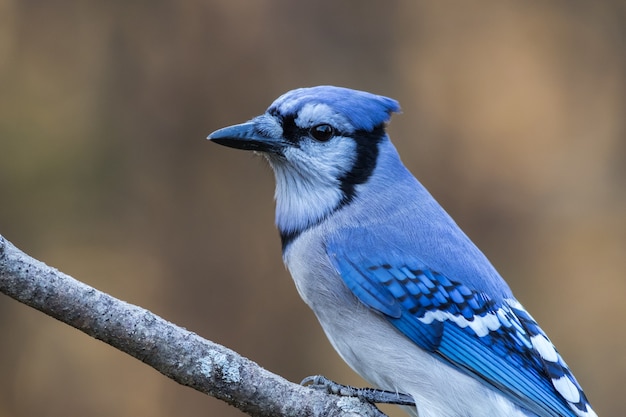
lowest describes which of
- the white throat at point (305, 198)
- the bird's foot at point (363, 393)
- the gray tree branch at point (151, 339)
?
the bird's foot at point (363, 393)

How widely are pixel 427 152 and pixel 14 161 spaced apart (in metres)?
2.19

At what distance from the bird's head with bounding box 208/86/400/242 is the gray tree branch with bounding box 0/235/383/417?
27.7 inches

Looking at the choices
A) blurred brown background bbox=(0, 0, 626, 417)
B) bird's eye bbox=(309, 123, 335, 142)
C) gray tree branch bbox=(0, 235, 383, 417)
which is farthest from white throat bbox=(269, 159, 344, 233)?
blurred brown background bbox=(0, 0, 626, 417)

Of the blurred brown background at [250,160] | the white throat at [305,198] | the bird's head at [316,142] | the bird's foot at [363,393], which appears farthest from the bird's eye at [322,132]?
the blurred brown background at [250,160]

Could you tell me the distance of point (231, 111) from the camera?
4.65 metres

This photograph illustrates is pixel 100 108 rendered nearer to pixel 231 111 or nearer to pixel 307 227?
pixel 231 111

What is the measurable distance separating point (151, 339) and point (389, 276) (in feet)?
2.77

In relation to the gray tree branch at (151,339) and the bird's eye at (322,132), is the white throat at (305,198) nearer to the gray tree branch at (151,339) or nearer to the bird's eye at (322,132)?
the bird's eye at (322,132)

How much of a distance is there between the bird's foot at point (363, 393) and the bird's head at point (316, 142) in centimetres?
54

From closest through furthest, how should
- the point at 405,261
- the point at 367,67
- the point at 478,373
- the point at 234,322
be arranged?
the point at 478,373 → the point at 405,261 → the point at 234,322 → the point at 367,67

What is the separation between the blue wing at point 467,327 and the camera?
260 cm

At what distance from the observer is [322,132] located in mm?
2891

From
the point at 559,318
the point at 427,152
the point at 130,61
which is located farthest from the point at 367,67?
the point at 559,318

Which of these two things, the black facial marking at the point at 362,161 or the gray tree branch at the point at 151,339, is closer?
the gray tree branch at the point at 151,339
